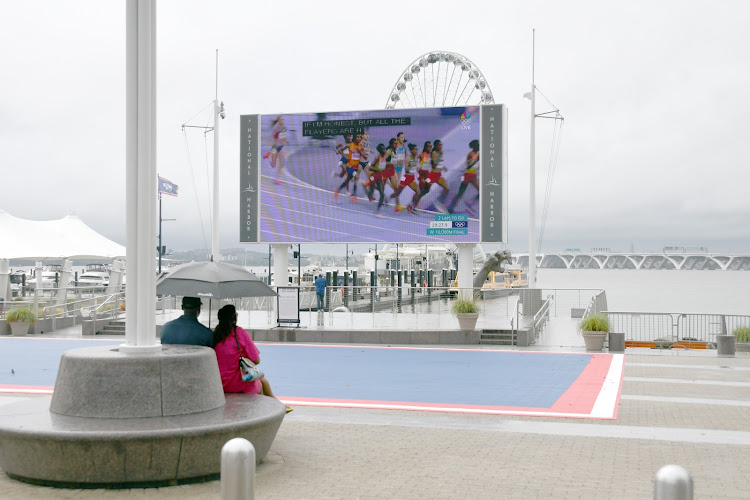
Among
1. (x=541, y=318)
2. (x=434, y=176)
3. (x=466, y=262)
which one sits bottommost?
(x=541, y=318)

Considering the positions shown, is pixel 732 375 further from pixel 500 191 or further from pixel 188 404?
pixel 500 191

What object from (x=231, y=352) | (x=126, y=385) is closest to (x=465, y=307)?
(x=231, y=352)

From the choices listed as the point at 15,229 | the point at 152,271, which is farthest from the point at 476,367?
the point at 15,229

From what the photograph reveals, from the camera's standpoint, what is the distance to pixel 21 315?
24.4 meters

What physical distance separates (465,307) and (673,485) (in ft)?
64.0

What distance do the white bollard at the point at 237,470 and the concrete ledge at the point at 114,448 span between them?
2.66 metres

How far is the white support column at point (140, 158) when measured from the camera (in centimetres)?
761

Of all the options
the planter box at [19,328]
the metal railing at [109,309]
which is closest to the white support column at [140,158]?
the metal railing at [109,309]

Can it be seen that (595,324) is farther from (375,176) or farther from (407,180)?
(375,176)

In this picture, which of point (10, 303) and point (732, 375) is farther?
point (10, 303)

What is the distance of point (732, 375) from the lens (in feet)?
51.4

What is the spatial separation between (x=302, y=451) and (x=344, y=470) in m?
0.99

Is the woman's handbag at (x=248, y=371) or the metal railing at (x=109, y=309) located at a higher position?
the woman's handbag at (x=248, y=371)

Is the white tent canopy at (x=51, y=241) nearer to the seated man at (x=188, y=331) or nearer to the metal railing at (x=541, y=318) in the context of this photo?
the metal railing at (x=541, y=318)
